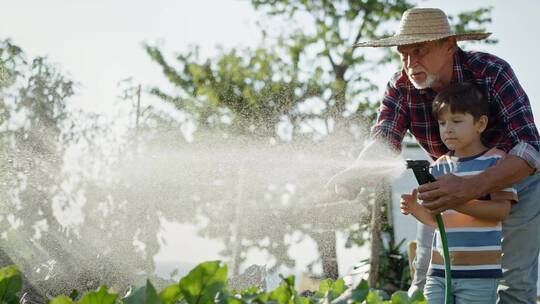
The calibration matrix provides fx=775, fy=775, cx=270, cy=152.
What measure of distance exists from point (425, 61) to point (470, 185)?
2.19 ft

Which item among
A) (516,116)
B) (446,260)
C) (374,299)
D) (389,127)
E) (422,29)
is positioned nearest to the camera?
(374,299)

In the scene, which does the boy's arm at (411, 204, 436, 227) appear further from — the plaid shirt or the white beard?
the white beard

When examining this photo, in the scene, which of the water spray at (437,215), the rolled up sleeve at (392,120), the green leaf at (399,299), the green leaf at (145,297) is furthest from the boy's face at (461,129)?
the green leaf at (145,297)

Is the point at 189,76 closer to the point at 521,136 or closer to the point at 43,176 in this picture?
the point at 43,176

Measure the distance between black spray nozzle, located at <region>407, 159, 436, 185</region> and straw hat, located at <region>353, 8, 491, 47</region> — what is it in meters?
0.69

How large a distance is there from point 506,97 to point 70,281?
251cm

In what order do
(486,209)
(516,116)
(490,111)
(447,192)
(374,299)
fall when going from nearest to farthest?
(374,299)
(447,192)
(486,209)
(516,116)
(490,111)

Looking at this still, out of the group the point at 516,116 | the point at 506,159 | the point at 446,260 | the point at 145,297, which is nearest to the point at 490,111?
the point at 516,116

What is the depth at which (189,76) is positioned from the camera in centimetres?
1107

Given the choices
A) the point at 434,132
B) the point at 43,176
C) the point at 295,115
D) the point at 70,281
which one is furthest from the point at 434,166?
the point at 295,115

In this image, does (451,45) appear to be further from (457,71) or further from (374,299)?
(374,299)

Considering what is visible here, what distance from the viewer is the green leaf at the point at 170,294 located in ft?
4.89

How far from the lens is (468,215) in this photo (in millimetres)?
2777

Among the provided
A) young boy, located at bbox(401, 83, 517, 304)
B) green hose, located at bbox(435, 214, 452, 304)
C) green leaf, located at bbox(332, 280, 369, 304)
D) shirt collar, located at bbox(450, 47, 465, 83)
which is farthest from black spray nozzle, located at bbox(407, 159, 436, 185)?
green leaf, located at bbox(332, 280, 369, 304)
